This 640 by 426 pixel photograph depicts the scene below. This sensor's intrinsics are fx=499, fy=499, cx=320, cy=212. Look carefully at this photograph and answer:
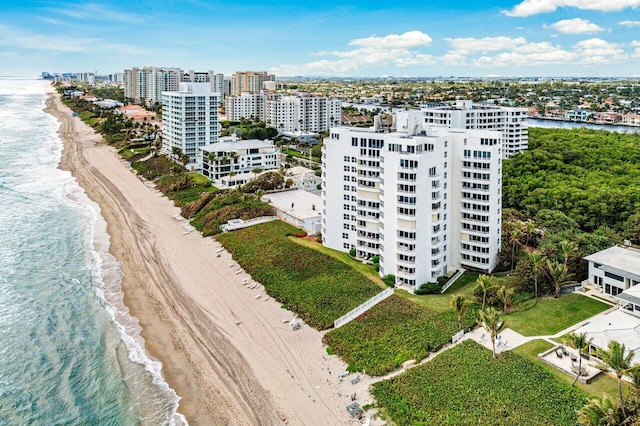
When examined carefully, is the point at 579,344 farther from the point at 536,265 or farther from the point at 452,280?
the point at 452,280

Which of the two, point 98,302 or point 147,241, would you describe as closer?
point 98,302

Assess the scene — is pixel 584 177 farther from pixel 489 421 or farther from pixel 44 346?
pixel 44 346

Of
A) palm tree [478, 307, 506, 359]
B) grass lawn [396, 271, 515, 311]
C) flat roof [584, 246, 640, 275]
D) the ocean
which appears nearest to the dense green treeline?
flat roof [584, 246, 640, 275]

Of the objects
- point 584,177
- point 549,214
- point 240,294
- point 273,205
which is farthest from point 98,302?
point 584,177

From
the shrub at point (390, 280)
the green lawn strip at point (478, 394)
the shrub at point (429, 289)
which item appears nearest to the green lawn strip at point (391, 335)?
the green lawn strip at point (478, 394)

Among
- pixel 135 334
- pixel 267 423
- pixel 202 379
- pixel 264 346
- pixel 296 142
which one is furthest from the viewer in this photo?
pixel 296 142

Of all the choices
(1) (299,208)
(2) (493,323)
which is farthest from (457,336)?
(1) (299,208)

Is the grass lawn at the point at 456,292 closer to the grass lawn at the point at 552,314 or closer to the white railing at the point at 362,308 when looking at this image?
the white railing at the point at 362,308
